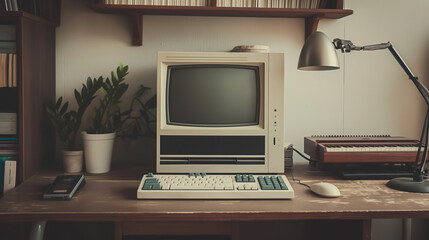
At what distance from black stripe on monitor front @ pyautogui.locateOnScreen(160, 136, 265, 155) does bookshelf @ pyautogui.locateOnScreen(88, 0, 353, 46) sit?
1.98 feet

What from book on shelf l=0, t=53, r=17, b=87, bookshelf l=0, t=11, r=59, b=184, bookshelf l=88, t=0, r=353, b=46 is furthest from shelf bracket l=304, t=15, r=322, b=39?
book on shelf l=0, t=53, r=17, b=87

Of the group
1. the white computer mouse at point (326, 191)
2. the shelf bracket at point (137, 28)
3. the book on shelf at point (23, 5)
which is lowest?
the white computer mouse at point (326, 191)

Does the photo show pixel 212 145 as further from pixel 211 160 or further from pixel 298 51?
pixel 298 51

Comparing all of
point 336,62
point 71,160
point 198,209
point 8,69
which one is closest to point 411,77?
point 336,62

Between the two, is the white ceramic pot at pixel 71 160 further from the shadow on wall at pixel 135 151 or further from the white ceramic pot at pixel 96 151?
the shadow on wall at pixel 135 151

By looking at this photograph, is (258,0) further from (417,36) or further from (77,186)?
(77,186)

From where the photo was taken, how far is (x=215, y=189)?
1273 mm

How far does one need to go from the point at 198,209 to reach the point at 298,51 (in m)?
1.12

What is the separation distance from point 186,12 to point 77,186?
0.95 meters

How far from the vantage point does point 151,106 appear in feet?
5.86

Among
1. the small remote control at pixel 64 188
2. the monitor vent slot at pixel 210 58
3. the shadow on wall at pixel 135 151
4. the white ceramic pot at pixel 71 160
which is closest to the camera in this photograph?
the small remote control at pixel 64 188

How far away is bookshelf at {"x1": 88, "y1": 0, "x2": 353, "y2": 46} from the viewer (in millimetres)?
1698

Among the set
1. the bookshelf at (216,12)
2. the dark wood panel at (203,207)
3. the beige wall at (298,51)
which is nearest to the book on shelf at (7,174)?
the dark wood panel at (203,207)

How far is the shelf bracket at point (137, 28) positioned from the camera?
177cm
